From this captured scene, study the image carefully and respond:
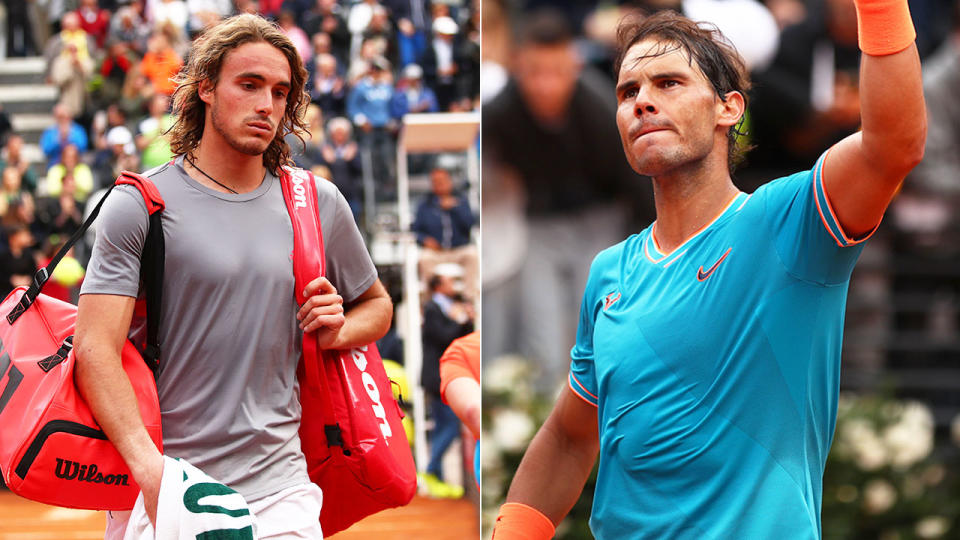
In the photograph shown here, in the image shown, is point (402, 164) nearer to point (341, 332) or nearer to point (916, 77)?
point (341, 332)

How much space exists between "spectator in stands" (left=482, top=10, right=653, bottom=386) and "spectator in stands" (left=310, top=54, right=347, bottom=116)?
23.1 ft

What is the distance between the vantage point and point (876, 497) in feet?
22.1

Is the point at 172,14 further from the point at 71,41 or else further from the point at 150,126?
the point at 150,126

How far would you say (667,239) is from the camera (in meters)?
3.05

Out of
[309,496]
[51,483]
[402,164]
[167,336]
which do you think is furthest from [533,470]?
[402,164]

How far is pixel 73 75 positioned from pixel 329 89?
466 cm

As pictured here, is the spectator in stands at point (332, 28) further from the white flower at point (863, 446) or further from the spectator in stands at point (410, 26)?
the white flower at point (863, 446)

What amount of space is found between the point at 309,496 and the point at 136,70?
46.6 ft

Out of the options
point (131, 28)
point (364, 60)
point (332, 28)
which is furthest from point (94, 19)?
point (364, 60)

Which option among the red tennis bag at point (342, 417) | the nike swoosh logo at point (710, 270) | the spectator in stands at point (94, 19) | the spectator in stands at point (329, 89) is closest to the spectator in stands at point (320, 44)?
the spectator in stands at point (329, 89)

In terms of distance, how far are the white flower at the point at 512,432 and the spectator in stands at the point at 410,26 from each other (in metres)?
10.7

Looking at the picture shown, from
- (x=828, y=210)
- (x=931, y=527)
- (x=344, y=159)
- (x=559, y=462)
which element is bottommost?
(x=931, y=527)

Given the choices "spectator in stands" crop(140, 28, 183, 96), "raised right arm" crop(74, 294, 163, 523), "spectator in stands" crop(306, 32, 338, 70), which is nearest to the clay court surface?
"spectator in stands" crop(140, 28, 183, 96)

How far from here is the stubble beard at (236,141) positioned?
126 inches
